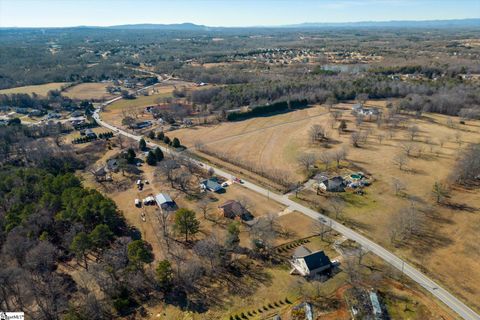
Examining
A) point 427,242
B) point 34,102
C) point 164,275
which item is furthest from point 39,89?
point 427,242

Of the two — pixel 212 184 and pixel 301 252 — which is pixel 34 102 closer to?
pixel 212 184

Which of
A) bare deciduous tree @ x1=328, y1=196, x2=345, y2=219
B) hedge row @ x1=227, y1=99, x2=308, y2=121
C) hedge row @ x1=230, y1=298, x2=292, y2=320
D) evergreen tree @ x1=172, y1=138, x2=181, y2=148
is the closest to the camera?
hedge row @ x1=230, y1=298, x2=292, y2=320

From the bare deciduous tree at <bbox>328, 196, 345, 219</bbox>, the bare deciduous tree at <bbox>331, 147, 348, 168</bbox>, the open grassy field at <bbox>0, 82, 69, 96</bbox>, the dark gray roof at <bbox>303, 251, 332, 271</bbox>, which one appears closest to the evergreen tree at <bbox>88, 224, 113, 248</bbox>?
the dark gray roof at <bbox>303, 251, 332, 271</bbox>

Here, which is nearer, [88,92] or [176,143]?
[176,143]

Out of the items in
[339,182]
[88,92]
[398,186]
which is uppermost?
[398,186]

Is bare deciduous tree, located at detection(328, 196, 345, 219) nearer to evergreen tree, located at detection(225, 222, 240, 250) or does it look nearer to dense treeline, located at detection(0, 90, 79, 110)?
evergreen tree, located at detection(225, 222, 240, 250)

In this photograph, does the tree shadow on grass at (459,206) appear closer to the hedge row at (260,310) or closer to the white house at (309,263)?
the white house at (309,263)
